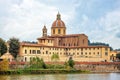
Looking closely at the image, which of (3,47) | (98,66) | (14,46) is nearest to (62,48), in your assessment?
(14,46)

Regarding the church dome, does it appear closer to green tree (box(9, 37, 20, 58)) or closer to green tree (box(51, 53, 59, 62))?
green tree (box(51, 53, 59, 62))

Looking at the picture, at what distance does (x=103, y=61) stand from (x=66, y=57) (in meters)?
12.3

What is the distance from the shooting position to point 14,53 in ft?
346

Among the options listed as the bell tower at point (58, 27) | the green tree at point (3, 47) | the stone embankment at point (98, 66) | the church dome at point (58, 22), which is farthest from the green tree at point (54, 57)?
the church dome at point (58, 22)

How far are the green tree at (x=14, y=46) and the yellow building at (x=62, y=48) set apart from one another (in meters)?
1.10

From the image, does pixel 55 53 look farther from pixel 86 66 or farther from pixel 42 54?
pixel 86 66

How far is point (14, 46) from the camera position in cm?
10500

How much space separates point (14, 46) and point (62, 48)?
17670mm

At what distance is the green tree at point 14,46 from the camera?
104m

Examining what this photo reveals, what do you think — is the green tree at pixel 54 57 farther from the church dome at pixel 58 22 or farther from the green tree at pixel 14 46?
the church dome at pixel 58 22

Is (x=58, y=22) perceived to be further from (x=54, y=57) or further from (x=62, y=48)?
(x=54, y=57)

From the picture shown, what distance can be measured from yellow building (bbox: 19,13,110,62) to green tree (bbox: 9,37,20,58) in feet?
3.62

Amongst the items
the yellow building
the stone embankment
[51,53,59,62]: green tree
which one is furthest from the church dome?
the stone embankment

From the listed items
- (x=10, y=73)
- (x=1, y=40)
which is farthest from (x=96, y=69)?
(x=10, y=73)
